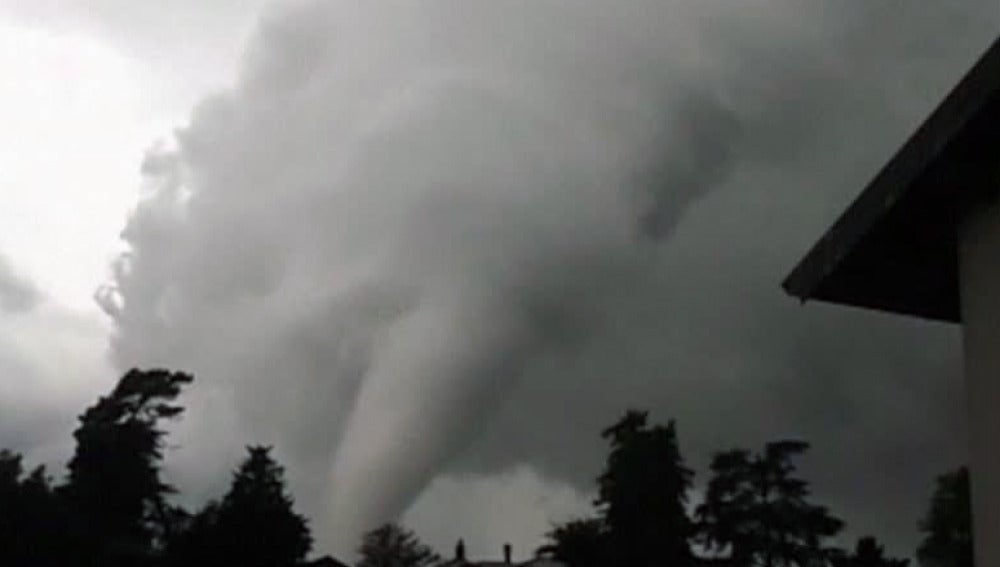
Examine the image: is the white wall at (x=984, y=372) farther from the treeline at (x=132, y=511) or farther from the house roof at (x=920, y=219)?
the treeline at (x=132, y=511)

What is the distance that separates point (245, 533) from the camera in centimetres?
7912

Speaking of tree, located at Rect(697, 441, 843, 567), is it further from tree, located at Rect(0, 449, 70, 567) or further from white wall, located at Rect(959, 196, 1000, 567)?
white wall, located at Rect(959, 196, 1000, 567)

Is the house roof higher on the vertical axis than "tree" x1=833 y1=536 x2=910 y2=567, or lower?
lower

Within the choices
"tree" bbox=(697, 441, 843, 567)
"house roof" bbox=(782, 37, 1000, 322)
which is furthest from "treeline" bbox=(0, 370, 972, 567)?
"house roof" bbox=(782, 37, 1000, 322)

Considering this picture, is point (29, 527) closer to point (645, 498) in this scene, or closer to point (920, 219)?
point (645, 498)

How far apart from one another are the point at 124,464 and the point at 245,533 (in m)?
14.1

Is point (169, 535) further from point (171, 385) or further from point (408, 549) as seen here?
point (408, 549)

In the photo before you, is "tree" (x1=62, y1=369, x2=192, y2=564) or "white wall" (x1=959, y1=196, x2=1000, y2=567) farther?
"tree" (x1=62, y1=369, x2=192, y2=564)

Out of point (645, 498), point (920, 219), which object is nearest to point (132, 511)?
point (645, 498)

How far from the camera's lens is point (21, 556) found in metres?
67.8

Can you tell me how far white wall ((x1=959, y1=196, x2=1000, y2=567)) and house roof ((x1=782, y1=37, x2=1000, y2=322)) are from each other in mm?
278

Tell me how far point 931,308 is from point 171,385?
3599 inches

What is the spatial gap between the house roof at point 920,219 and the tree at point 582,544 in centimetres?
7880

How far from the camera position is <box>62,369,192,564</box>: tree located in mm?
84812
